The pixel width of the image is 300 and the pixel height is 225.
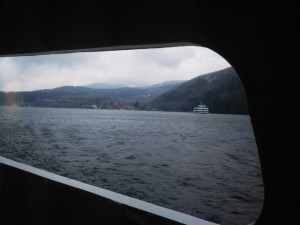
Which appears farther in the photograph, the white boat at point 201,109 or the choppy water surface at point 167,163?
the white boat at point 201,109

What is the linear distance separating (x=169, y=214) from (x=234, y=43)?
6.43ft

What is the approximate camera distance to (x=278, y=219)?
2268 millimetres

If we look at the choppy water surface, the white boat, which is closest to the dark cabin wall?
the choppy water surface

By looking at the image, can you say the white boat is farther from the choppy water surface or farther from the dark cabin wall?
the dark cabin wall

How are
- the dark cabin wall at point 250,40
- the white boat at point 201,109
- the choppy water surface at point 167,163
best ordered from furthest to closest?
the white boat at point 201,109, the choppy water surface at point 167,163, the dark cabin wall at point 250,40

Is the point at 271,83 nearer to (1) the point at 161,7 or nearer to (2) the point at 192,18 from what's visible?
(2) the point at 192,18

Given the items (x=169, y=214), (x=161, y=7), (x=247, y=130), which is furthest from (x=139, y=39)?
(x=247, y=130)

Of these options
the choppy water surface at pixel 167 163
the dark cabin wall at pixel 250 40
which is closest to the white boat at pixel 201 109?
the choppy water surface at pixel 167 163

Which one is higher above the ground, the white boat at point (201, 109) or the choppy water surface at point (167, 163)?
the white boat at point (201, 109)

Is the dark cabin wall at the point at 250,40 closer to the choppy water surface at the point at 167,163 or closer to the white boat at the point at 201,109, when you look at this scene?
the choppy water surface at the point at 167,163

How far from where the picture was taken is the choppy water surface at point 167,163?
101ft

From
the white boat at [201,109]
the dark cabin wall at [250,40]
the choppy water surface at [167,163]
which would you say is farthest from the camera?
the white boat at [201,109]

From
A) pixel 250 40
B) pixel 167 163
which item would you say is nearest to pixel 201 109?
pixel 167 163

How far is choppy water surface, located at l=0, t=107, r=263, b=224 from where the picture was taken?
101 feet
